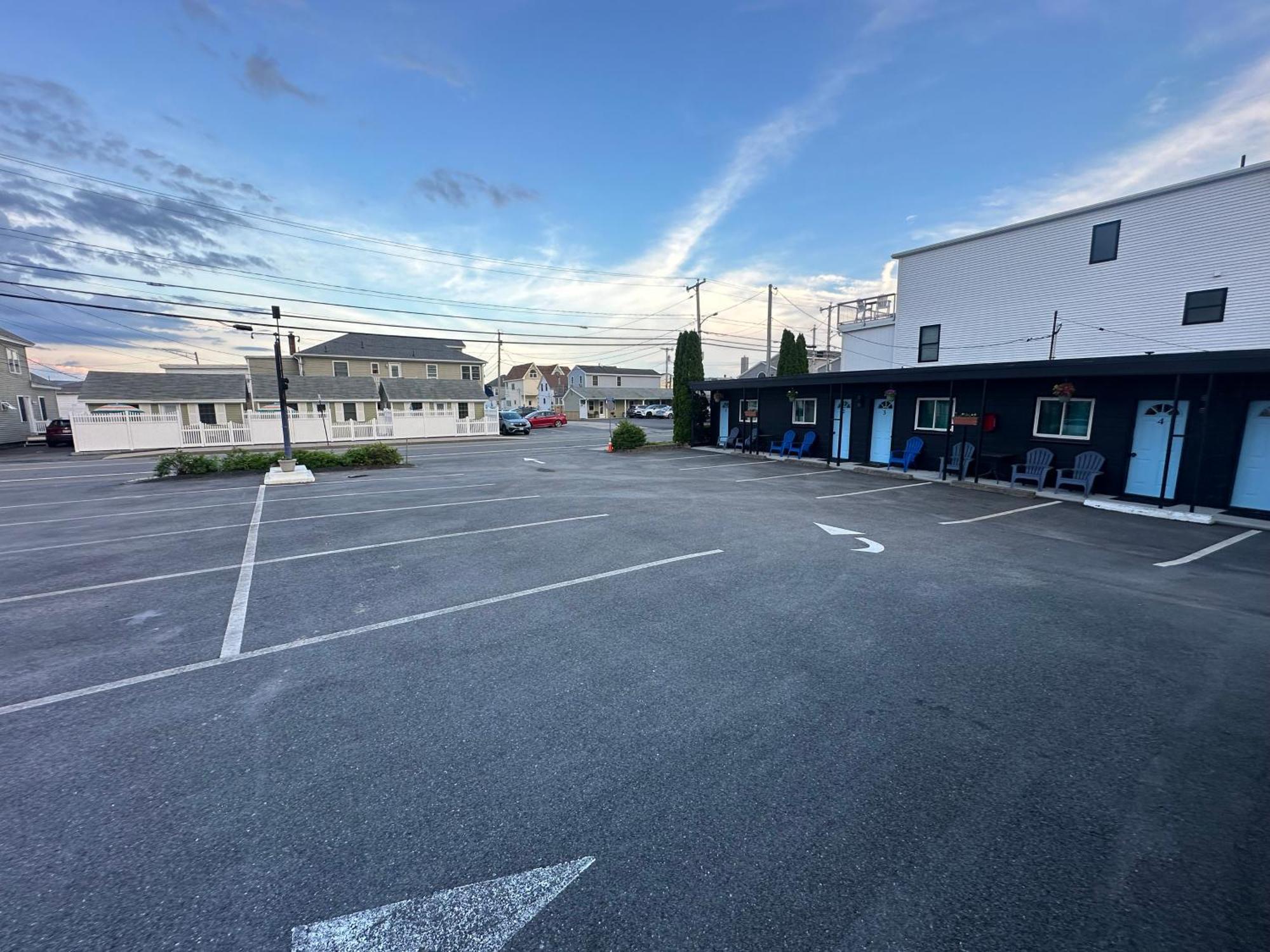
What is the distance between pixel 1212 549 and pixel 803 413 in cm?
1284

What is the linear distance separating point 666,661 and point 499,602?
2.24 metres

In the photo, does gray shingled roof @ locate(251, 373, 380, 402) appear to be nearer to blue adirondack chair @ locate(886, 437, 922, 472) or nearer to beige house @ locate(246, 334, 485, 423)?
beige house @ locate(246, 334, 485, 423)

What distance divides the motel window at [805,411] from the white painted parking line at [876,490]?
6.08 meters

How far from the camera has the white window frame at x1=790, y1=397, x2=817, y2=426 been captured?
770 inches

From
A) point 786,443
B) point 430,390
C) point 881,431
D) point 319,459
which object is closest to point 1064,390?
point 881,431

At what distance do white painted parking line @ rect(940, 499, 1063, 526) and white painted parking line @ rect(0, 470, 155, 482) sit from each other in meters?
23.1

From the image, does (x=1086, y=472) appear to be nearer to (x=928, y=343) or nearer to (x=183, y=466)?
(x=928, y=343)

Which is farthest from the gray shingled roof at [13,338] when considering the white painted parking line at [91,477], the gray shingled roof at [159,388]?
the white painted parking line at [91,477]

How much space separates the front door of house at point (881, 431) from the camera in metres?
→ 16.8

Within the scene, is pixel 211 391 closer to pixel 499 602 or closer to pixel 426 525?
pixel 426 525

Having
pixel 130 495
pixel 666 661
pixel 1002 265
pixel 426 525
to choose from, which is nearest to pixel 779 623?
pixel 666 661

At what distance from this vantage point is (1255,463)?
9.93 metres

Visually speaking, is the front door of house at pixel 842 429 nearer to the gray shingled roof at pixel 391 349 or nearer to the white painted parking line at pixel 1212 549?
the white painted parking line at pixel 1212 549

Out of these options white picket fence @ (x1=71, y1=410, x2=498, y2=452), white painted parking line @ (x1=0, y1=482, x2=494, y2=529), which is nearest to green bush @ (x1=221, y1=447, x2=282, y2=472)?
white painted parking line @ (x1=0, y1=482, x2=494, y2=529)
